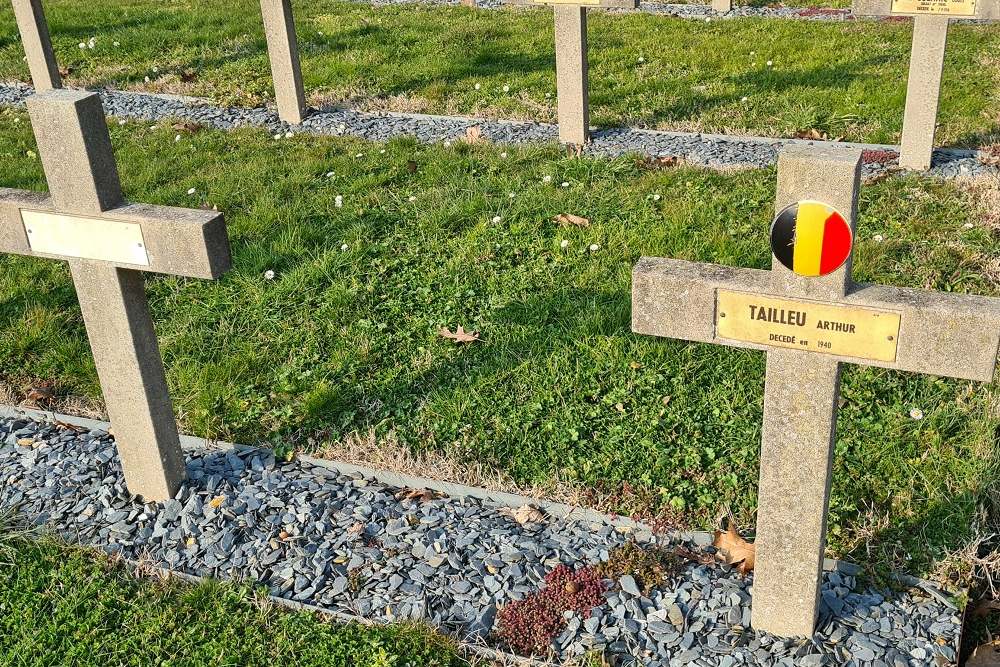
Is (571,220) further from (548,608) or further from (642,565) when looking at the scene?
(548,608)

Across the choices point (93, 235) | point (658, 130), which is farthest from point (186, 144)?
point (93, 235)

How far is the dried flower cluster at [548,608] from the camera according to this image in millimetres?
3445

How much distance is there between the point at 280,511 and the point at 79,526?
82 cm

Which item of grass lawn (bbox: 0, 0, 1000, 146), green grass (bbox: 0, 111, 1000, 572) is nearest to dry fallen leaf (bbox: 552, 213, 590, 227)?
green grass (bbox: 0, 111, 1000, 572)

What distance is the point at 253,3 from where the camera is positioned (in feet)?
42.5

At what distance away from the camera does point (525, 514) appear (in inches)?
160

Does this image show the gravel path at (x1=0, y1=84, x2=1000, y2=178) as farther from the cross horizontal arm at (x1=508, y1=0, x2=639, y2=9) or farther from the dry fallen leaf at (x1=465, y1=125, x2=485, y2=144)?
the cross horizontal arm at (x1=508, y1=0, x2=639, y2=9)

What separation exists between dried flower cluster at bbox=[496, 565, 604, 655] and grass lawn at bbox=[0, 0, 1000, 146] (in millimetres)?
5304

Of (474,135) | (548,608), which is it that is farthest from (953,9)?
(548,608)

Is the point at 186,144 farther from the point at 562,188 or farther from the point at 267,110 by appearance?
the point at 562,188

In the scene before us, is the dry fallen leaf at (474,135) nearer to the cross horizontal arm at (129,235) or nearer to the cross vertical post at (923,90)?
the cross vertical post at (923,90)

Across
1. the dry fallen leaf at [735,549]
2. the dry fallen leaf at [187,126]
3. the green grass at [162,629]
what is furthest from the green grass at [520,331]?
the green grass at [162,629]

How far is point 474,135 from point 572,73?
946 mm

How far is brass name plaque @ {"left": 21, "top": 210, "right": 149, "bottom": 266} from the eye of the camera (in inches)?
147
